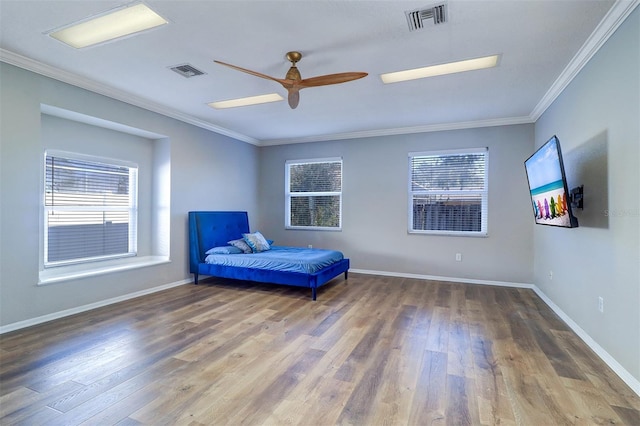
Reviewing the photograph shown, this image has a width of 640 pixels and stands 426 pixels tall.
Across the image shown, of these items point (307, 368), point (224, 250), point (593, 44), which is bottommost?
point (307, 368)

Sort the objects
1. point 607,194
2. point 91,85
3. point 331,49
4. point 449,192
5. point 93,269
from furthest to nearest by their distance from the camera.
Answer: point 449,192 < point 93,269 < point 91,85 < point 331,49 < point 607,194

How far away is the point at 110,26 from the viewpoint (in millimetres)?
2557

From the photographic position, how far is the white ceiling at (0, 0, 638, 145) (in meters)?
2.21

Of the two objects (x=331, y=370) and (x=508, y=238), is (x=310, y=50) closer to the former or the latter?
(x=331, y=370)

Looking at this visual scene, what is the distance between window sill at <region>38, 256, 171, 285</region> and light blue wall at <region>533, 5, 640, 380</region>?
4967mm

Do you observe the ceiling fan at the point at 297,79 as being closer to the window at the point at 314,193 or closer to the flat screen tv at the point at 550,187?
the flat screen tv at the point at 550,187

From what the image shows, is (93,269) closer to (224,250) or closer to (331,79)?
(224,250)

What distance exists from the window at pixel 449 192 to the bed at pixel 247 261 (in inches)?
65.8

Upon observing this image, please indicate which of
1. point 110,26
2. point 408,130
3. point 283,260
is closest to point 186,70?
point 110,26

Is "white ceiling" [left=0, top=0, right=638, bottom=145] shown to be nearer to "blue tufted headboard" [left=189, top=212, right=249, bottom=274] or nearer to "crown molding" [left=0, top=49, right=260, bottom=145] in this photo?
"crown molding" [left=0, top=49, right=260, bottom=145]

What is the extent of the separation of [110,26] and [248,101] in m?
1.85

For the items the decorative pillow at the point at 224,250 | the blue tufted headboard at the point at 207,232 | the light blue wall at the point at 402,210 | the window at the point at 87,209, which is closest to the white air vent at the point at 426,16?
the light blue wall at the point at 402,210

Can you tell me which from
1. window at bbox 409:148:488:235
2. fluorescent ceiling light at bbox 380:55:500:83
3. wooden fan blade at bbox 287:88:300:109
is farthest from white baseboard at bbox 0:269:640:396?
wooden fan blade at bbox 287:88:300:109

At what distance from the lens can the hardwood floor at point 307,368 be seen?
5.86 ft
